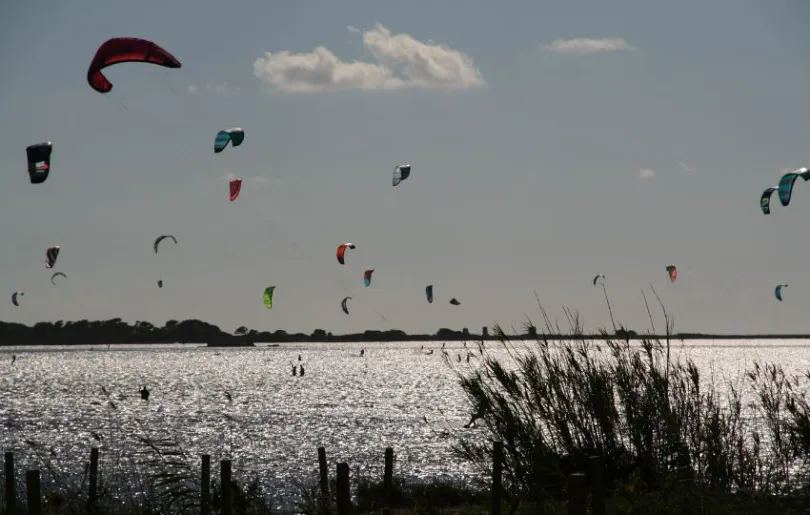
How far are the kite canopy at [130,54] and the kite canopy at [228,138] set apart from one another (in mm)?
11858

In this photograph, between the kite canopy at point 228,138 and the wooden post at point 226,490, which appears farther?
the kite canopy at point 228,138

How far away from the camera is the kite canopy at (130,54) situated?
59.6 ft

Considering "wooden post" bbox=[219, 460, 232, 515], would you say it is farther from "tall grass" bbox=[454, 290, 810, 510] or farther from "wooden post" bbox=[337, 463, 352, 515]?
"tall grass" bbox=[454, 290, 810, 510]

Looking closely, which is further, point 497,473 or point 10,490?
point 10,490

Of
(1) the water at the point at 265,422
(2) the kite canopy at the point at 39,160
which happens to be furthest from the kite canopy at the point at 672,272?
(2) the kite canopy at the point at 39,160

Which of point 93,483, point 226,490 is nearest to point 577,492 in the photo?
point 226,490

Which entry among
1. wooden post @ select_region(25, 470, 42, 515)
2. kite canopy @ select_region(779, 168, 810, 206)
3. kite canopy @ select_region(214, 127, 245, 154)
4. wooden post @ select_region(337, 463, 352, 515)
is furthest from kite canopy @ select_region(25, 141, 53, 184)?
kite canopy @ select_region(779, 168, 810, 206)

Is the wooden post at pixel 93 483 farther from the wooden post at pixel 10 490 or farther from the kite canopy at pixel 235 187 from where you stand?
the kite canopy at pixel 235 187

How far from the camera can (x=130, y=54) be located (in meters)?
18.2

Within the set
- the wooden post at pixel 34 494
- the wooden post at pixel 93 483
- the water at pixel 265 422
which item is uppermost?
the wooden post at pixel 34 494

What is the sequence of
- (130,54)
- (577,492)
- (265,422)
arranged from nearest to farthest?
(577,492) → (130,54) → (265,422)

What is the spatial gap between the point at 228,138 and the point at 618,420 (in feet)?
71.0

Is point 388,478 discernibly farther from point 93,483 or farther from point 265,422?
point 265,422

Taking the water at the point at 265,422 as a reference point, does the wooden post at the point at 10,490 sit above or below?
above
